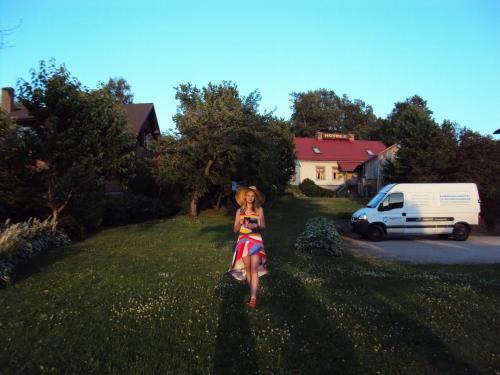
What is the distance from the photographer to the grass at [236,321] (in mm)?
4223

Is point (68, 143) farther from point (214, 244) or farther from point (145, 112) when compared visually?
point (145, 112)

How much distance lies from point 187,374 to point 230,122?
20.7 metres

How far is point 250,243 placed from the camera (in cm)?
637

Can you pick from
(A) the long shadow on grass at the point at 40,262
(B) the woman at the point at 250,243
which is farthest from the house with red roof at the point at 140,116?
(B) the woman at the point at 250,243

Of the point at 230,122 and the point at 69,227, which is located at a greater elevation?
the point at 230,122

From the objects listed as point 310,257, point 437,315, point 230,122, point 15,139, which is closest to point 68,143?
point 15,139

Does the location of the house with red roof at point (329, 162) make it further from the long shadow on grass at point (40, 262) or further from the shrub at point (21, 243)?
the long shadow on grass at point (40, 262)

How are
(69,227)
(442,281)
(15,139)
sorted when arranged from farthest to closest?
(69,227), (15,139), (442,281)

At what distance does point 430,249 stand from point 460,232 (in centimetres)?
432

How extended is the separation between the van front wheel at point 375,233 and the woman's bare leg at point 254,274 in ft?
44.2

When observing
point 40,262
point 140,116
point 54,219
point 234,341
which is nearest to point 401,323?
point 234,341

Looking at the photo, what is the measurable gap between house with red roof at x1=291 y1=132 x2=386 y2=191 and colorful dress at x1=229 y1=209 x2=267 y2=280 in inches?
1806

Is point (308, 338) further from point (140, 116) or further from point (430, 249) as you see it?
point (140, 116)

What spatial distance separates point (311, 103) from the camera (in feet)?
272
